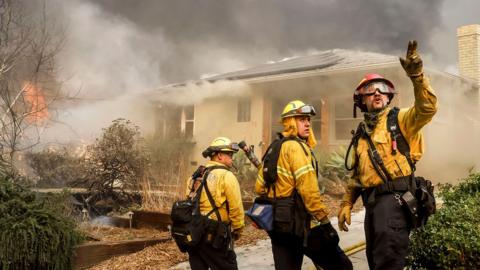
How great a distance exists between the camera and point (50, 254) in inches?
180

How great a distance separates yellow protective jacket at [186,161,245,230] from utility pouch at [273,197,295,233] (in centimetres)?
64

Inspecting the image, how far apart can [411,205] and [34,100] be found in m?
8.33

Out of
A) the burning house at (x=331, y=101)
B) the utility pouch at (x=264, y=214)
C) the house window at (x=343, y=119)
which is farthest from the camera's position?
the house window at (x=343, y=119)

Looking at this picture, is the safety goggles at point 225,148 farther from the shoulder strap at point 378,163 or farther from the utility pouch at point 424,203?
the utility pouch at point 424,203

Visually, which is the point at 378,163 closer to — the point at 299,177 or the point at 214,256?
the point at 299,177

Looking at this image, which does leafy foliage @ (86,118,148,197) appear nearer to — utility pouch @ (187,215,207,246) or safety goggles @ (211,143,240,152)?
safety goggles @ (211,143,240,152)

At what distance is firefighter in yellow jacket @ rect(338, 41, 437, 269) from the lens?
7.29ft

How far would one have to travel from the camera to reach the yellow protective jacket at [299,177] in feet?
8.98

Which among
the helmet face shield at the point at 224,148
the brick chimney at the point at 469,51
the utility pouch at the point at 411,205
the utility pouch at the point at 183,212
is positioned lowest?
the utility pouch at the point at 183,212

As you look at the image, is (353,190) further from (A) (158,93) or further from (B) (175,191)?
(A) (158,93)

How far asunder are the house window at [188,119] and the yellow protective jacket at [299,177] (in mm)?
12655

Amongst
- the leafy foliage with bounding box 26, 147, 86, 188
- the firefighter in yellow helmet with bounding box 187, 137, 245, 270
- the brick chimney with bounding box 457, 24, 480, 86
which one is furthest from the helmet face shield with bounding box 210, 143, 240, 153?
the brick chimney with bounding box 457, 24, 480, 86

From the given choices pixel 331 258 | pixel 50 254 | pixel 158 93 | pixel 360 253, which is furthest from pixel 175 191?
pixel 158 93

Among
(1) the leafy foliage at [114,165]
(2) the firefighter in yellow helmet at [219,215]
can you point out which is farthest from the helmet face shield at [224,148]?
(1) the leafy foliage at [114,165]
